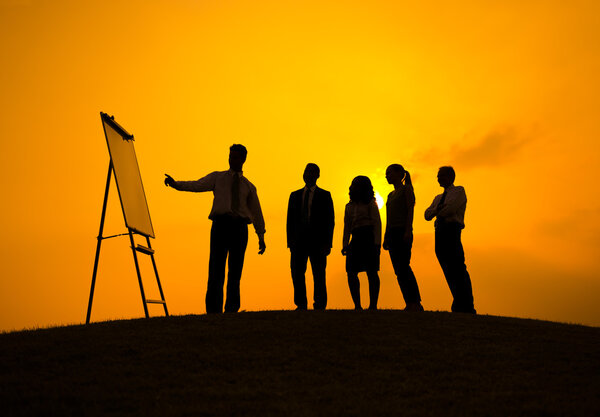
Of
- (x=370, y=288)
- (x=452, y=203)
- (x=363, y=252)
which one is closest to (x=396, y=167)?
(x=452, y=203)

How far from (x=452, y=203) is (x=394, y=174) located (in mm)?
1350

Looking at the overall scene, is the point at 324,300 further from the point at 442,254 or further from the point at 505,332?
the point at 505,332

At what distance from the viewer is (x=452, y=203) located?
49.8ft

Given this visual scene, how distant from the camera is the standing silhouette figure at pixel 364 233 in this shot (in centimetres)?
1557

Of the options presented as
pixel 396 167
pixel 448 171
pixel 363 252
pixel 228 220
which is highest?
pixel 396 167

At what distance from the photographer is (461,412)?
8984mm

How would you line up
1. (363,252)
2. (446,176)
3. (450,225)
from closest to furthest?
(450,225) < (446,176) < (363,252)

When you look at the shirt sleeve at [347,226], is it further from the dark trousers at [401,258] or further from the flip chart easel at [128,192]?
the flip chart easel at [128,192]

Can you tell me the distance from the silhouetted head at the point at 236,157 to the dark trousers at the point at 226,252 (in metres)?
1.05

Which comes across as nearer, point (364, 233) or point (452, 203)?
point (452, 203)

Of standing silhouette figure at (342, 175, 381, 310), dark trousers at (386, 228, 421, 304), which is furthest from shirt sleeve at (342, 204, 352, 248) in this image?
dark trousers at (386, 228, 421, 304)

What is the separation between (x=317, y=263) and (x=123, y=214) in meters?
4.06

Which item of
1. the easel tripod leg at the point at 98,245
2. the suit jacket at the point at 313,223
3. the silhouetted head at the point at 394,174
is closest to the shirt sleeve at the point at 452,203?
the silhouetted head at the point at 394,174

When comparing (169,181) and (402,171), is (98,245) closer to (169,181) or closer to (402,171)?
(169,181)
